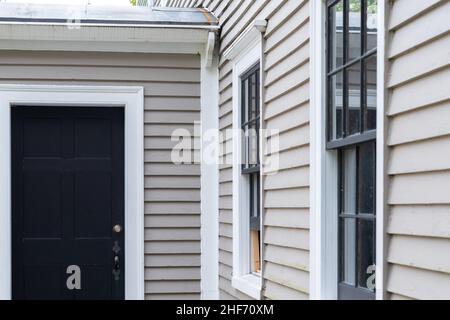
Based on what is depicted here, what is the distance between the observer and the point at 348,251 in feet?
13.2

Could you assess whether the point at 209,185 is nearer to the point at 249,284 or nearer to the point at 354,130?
the point at 249,284

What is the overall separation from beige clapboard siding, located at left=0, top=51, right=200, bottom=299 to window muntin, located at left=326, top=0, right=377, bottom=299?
9.83 feet

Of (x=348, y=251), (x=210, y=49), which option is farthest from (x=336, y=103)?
(x=210, y=49)

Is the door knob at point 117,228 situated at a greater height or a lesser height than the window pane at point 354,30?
lesser

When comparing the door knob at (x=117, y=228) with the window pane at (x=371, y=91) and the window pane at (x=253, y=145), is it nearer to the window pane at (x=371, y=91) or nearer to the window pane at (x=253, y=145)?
the window pane at (x=253, y=145)

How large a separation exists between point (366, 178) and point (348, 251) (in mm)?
460

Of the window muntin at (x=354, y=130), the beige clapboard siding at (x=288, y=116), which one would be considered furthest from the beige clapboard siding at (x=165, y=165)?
the window muntin at (x=354, y=130)

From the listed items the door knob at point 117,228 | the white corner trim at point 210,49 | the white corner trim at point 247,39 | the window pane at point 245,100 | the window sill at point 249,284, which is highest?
the white corner trim at point 210,49

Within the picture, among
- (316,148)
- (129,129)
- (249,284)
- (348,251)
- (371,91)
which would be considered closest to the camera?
(371,91)

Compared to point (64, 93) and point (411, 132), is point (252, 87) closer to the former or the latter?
point (64, 93)

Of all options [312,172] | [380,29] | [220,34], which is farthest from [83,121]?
[380,29]

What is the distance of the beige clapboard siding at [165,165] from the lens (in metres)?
7.02

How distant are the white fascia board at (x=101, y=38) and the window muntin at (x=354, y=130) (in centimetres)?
285

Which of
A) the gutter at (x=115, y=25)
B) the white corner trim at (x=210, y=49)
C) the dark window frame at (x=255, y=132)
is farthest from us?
the white corner trim at (x=210, y=49)
